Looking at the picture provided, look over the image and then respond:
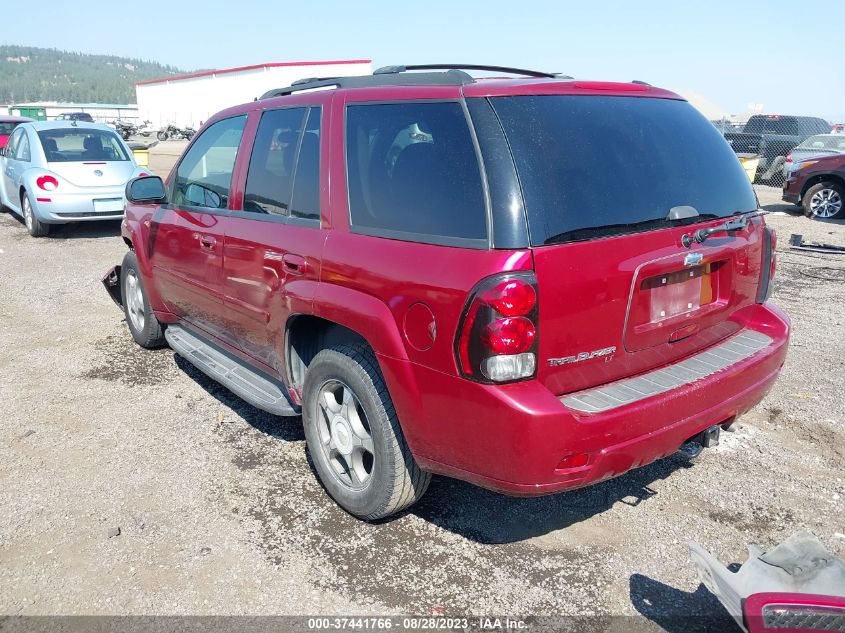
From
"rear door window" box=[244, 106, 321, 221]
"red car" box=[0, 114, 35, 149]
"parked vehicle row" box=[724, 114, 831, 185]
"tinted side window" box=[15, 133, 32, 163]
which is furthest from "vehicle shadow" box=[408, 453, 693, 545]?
"parked vehicle row" box=[724, 114, 831, 185]

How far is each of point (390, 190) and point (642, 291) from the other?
3.67 ft

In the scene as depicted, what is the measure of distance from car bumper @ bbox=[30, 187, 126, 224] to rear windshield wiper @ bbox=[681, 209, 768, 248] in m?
9.61

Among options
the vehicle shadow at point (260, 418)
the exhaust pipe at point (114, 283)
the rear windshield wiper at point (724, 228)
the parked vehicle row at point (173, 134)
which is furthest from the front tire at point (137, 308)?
the parked vehicle row at point (173, 134)

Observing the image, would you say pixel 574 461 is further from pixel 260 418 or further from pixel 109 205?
pixel 109 205

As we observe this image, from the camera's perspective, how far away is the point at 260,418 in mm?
4418

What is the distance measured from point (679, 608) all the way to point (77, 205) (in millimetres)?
10377

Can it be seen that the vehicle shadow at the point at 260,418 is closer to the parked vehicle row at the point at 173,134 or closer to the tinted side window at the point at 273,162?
the tinted side window at the point at 273,162

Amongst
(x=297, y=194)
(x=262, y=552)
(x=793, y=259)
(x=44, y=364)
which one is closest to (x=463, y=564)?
(x=262, y=552)

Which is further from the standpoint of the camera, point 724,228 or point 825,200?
point 825,200

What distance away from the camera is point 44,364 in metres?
5.38

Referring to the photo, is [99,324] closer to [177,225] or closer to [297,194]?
[177,225]

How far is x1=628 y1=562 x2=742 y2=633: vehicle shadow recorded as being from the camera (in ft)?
8.51

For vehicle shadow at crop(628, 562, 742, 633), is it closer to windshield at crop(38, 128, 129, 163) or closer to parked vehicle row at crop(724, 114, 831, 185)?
windshield at crop(38, 128, 129, 163)

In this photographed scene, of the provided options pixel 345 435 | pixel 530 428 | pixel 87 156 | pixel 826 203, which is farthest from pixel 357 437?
pixel 826 203
